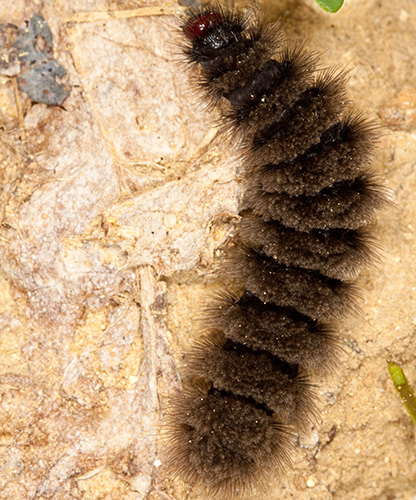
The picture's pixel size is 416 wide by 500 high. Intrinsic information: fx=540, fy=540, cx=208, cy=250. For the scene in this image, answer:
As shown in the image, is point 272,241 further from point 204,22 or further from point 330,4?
point 330,4

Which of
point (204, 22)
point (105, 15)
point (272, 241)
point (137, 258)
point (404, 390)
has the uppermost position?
point (204, 22)

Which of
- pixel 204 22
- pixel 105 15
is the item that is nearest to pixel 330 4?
pixel 204 22

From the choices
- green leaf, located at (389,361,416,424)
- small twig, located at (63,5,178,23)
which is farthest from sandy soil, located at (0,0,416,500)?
green leaf, located at (389,361,416,424)

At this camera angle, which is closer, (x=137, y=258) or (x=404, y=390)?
(x=137, y=258)

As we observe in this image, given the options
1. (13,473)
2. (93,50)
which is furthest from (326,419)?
(93,50)

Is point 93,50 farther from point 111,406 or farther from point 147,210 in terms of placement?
point 111,406

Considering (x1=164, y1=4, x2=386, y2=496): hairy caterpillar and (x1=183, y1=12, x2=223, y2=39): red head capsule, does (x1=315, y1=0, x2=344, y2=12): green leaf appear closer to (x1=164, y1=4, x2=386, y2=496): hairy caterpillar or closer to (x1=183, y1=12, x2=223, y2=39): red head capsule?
(x1=164, y1=4, x2=386, y2=496): hairy caterpillar

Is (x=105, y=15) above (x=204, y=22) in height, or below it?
below
